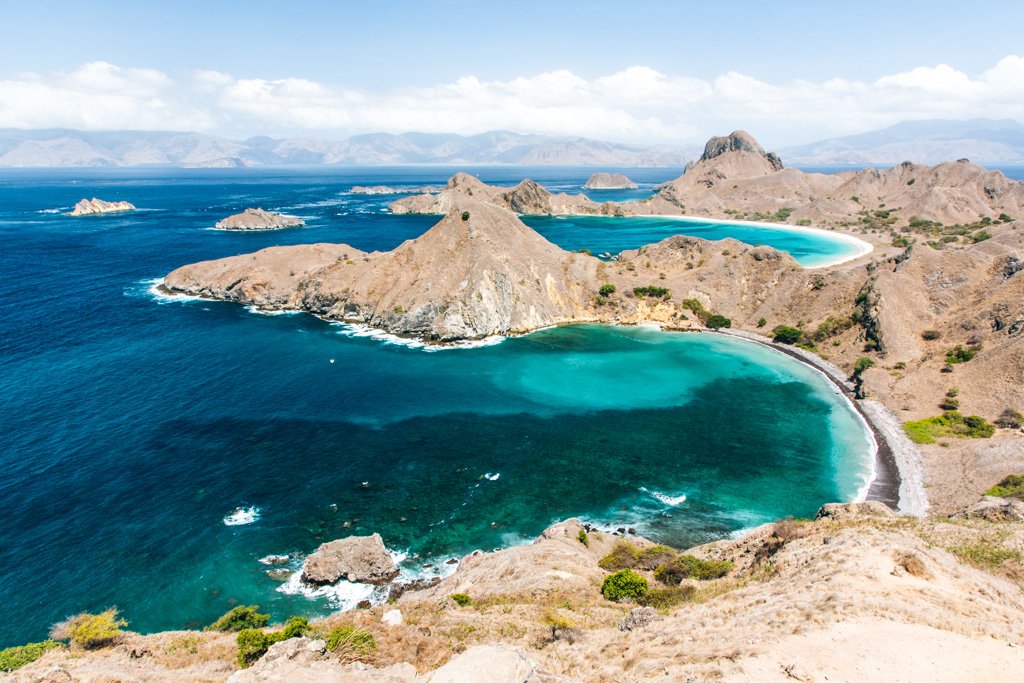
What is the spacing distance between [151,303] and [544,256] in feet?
309

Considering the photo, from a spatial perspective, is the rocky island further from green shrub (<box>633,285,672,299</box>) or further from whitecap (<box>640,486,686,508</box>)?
green shrub (<box>633,285,672,299</box>)

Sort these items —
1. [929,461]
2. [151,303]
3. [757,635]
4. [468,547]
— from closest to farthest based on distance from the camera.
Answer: [757,635], [468,547], [929,461], [151,303]

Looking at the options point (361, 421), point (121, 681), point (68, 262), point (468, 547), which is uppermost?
point (68, 262)

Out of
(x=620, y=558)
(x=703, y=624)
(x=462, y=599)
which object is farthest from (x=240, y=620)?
(x=703, y=624)

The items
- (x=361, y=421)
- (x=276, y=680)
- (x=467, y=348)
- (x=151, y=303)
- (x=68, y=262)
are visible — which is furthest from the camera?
(x=68, y=262)

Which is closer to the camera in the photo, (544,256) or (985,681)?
(985,681)

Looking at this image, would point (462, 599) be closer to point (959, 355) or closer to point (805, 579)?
point (805, 579)

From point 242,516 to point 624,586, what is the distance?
125 feet

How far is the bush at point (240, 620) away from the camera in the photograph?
36781mm

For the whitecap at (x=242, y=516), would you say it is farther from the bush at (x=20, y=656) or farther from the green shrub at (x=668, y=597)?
the green shrub at (x=668, y=597)

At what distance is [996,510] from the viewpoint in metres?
42.7

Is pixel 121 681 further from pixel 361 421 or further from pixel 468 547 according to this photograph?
pixel 361 421

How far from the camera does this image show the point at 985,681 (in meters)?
21.4

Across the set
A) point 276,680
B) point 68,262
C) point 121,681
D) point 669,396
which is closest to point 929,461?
point 669,396
